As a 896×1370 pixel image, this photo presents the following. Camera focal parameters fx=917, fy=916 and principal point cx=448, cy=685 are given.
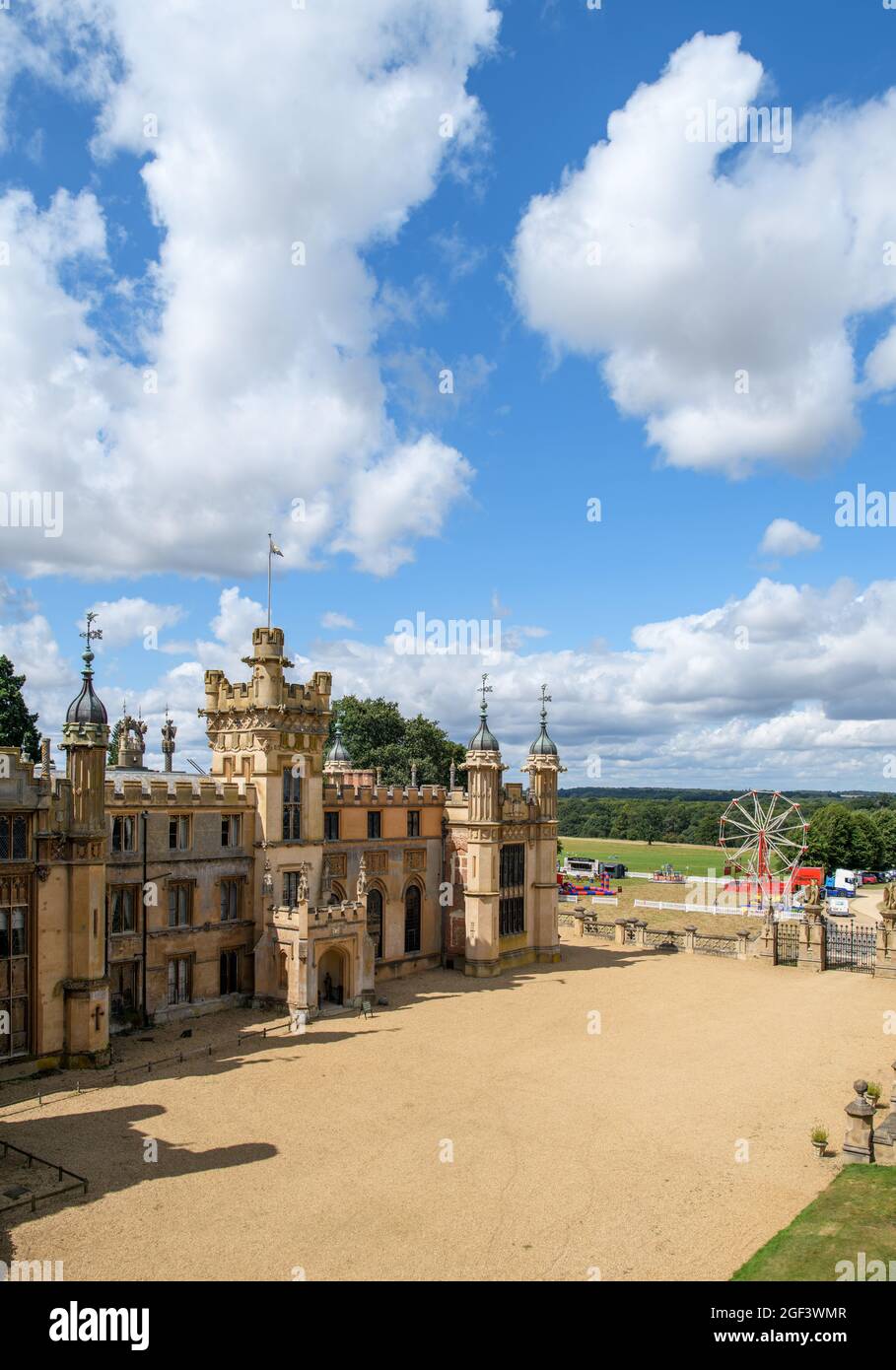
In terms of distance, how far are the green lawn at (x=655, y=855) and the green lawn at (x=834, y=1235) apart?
10306 cm

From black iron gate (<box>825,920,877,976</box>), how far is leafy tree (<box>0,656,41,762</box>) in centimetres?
4941

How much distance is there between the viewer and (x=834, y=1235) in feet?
64.6

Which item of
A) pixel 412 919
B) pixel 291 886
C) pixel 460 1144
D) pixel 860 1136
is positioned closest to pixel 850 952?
pixel 412 919

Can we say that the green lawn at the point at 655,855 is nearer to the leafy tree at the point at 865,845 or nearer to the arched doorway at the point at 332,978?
the leafy tree at the point at 865,845

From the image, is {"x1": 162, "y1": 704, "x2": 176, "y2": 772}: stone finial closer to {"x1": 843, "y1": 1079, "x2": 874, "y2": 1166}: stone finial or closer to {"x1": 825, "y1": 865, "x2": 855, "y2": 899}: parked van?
{"x1": 843, "y1": 1079, "x2": 874, "y2": 1166}: stone finial

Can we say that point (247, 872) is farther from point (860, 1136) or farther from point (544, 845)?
point (860, 1136)

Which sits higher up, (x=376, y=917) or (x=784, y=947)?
(x=376, y=917)

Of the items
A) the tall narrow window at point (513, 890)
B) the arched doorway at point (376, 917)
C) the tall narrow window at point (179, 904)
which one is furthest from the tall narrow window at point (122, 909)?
the tall narrow window at point (513, 890)

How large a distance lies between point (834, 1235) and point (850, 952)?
132ft

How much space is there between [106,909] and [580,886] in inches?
2658

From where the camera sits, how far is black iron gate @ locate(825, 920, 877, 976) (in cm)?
5319

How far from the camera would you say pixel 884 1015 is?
4162 centimetres
